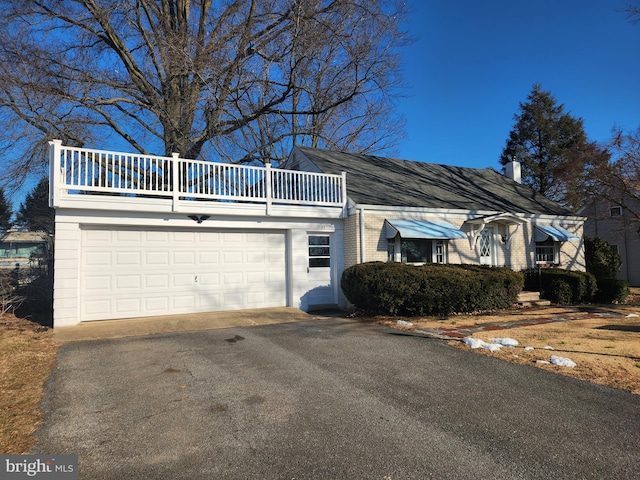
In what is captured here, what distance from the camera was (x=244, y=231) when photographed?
36.4 feet

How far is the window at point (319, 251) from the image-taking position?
468 inches

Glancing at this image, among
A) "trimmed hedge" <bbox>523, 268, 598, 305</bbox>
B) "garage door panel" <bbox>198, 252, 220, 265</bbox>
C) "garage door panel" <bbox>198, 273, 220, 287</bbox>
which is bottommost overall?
"trimmed hedge" <bbox>523, 268, 598, 305</bbox>

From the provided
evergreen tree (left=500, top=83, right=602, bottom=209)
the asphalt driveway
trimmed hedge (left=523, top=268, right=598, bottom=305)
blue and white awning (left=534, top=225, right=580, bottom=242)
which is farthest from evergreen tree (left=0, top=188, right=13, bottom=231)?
evergreen tree (left=500, top=83, right=602, bottom=209)

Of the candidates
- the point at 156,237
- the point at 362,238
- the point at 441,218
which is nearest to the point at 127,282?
the point at 156,237

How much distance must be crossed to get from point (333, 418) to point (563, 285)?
12.4m

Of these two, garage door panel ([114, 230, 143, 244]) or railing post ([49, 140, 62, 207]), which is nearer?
railing post ([49, 140, 62, 207])

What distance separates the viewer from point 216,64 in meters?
14.2

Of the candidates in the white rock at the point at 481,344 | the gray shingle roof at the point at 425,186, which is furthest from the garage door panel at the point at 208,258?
the white rock at the point at 481,344

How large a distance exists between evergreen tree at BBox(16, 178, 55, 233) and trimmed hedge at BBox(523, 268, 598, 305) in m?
17.9

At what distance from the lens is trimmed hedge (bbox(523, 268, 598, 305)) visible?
13.2 m

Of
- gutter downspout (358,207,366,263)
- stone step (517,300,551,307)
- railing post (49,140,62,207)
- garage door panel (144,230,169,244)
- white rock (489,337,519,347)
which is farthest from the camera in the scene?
stone step (517,300,551,307)

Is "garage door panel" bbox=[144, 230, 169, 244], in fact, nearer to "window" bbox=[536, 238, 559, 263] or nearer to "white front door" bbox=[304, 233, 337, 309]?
"white front door" bbox=[304, 233, 337, 309]

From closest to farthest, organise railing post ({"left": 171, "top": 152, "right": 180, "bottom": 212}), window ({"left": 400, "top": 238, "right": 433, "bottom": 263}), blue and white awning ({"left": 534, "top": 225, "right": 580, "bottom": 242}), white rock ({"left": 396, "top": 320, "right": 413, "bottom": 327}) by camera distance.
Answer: white rock ({"left": 396, "top": 320, "right": 413, "bottom": 327}) < railing post ({"left": 171, "top": 152, "right": 180, "bottom": 212}) < window ({"left": 400, "top": 238, "right": 433, "bottom": 263}) < blue and white awning ({"left": 534, "top": 225, "right": 580, "bottom": 242})

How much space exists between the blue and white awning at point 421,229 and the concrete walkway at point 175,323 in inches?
138
